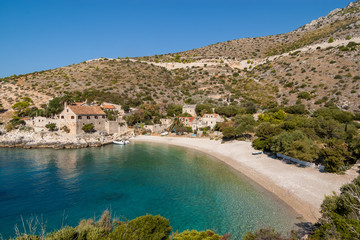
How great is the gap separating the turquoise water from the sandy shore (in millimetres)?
1137

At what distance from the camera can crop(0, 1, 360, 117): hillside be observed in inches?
2089

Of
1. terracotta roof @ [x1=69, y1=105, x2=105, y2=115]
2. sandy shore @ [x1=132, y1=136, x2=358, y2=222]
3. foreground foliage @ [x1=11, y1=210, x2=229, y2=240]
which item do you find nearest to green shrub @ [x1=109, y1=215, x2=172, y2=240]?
foreground foliage @ [x1=11, y1=210, x2=229, y2=240]

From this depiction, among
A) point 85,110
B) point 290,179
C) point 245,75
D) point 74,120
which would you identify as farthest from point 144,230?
point 245,75

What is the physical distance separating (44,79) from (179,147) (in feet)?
197

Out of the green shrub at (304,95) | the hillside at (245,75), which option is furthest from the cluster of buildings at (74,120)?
the green shrub at (304,95)

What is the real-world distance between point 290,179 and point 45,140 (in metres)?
39.9

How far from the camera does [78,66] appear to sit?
82000mm

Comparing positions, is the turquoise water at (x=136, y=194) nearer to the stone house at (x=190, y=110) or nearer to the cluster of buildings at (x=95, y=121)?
the cluster of buildings at (x=95, y=121)

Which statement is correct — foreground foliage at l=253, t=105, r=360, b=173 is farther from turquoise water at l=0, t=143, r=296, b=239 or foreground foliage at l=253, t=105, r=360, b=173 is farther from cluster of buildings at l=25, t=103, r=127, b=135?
cluster of buildings at l=25, t=103, r=127, b=135

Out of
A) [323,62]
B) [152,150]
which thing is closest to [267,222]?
[152,150]

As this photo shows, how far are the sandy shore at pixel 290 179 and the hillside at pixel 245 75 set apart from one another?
3126cm

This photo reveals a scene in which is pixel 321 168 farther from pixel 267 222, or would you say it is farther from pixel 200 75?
pixel 200 75

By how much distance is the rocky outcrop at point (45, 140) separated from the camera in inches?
1337

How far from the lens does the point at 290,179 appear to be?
58.9ft
